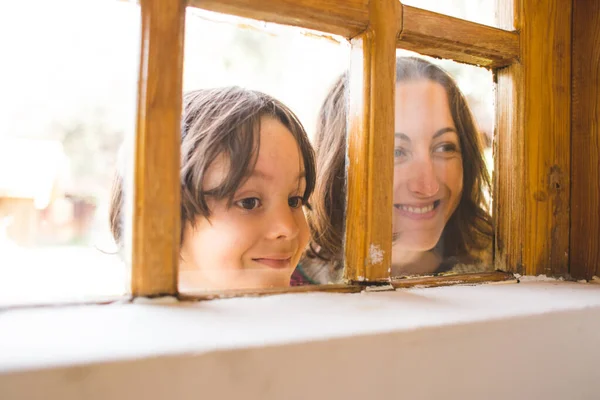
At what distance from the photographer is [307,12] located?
1.66ft

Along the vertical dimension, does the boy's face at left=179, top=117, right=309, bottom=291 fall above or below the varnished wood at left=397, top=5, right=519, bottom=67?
below

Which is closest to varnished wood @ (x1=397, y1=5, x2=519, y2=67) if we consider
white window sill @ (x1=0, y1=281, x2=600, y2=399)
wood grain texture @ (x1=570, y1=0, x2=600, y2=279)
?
wood grain texture @ (x1=570, y1=0, x2=600, y2=279)

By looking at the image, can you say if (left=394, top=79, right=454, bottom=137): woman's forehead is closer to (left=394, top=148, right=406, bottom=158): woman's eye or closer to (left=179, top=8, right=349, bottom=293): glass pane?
(left=394, top=148, right=406, bottom=158): woman's eye

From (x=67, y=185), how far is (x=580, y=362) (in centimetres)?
78

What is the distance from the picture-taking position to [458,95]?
0.87 metres

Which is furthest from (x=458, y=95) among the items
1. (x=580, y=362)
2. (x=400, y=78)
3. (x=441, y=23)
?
(x=580, y=362)

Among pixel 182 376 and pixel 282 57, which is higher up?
pixel 282 57

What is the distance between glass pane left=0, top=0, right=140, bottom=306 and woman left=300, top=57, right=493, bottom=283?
37 cm

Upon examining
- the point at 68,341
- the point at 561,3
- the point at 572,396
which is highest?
the point at 561,3

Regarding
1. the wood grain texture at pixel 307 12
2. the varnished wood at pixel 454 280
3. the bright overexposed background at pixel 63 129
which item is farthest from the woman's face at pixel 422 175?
the wood grain texture at pixel 307 12

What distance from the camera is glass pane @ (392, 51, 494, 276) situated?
31.8 inches

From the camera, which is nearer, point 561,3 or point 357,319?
point 357,319

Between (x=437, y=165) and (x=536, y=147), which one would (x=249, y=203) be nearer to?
(x=437, y=165)

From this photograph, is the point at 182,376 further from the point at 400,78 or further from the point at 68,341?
the point at 400,78
